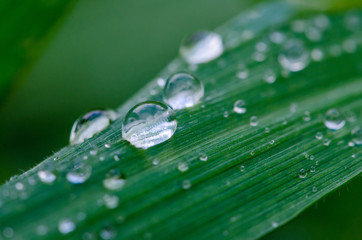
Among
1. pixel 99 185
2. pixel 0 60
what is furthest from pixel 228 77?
pixel 0 60

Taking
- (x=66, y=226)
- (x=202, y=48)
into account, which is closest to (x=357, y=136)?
(x=202, y=48)

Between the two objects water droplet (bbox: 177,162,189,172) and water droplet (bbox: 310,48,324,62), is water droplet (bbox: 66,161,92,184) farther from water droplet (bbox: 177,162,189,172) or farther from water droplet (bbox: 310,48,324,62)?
water droplet (bbox: 310,48,324,62)

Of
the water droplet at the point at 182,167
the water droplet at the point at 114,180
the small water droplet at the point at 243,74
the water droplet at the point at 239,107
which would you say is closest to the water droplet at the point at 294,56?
the small water droplet at the point at 243,74

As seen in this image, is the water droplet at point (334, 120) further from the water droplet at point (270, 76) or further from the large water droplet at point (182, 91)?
the large water droplet at point (182, 91)

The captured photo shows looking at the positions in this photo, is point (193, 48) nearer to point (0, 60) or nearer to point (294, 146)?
point (294, 146)

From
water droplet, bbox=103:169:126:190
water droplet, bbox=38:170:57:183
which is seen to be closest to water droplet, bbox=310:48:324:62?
water droplet, bbox=103:169:126:190

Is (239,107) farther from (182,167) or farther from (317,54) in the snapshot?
(317,54)
